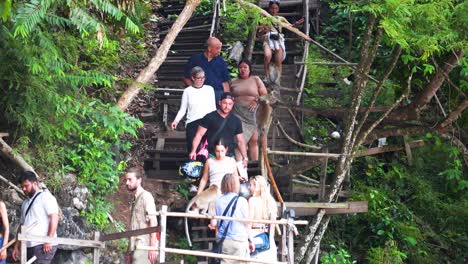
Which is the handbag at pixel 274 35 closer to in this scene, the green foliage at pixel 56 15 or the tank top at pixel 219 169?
the tank top at pixel 219 169

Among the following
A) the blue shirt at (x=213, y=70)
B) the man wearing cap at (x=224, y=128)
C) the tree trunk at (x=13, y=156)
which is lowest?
the tree trunk at (x=13, y=156)

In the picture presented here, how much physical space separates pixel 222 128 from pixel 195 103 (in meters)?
0.55

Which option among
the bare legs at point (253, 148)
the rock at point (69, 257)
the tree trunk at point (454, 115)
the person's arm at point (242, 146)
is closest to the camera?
the rock at point (69, 257)

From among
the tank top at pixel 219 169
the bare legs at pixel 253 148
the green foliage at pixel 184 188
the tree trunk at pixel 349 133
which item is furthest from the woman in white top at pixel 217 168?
the green foliage at pixel 184 188

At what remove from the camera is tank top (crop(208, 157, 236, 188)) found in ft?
38.7

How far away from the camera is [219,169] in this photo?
1181 cm

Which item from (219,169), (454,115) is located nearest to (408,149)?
(454,115)

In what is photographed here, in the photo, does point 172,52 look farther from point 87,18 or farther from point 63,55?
point 87,18

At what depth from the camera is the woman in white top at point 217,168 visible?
11.8 metres

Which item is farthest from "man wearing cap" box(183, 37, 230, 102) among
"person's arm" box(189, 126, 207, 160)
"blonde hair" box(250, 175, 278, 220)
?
"blonde hair" box(250, 175, 278, 220)

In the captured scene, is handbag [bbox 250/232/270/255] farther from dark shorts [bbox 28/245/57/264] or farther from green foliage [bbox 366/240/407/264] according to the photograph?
green foliage [bbox 366/240/407/264]

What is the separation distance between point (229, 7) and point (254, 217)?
6.03 m

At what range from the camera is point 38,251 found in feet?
34.2

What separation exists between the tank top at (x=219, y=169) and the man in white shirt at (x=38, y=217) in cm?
227
